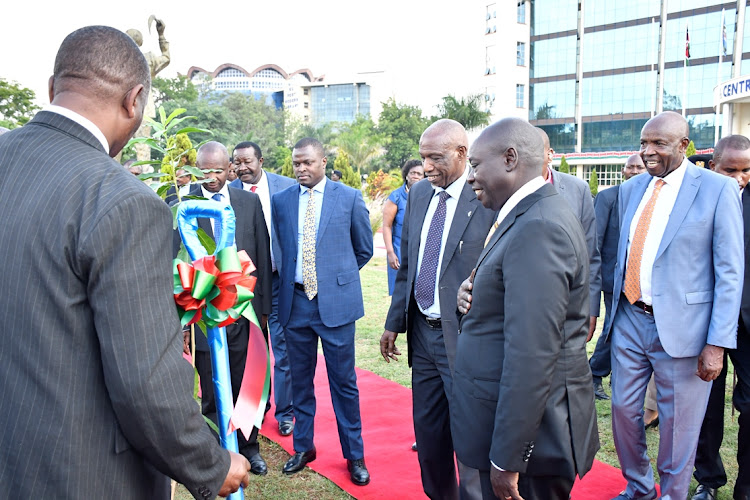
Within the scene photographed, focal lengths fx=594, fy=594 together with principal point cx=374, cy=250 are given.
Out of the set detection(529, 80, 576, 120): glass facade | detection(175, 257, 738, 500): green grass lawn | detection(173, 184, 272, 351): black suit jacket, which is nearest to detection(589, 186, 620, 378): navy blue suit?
detection(175, 257, 738, 500): green grass lawn

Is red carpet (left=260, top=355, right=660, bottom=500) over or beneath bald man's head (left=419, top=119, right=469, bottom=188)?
beneath

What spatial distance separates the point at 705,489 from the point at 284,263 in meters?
3.14

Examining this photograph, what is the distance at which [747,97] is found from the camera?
73.4 feet

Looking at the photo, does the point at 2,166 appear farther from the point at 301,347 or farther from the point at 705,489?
the point at 705,489

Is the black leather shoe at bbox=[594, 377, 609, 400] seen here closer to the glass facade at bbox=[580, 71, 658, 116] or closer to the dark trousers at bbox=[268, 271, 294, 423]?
the dark trousers at bbox=[268, 271, 294, 423]

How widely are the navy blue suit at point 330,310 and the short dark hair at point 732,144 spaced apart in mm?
2536

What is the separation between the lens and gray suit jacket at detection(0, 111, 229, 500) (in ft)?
4.87

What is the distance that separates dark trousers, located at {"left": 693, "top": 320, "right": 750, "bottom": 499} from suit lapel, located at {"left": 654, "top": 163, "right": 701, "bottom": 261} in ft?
2.67

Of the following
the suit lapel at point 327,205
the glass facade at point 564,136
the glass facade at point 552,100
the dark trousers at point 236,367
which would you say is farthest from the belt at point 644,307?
the glass facade at point 552,100

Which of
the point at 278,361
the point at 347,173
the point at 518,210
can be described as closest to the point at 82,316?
the point at 518,210

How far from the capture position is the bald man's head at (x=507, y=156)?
2.34 metres

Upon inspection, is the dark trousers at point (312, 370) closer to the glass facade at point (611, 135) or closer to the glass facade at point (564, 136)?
the glass facade at point (611, 135)

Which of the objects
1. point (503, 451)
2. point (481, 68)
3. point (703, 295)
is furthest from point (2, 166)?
point (481, 68)

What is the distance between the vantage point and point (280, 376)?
522cm
